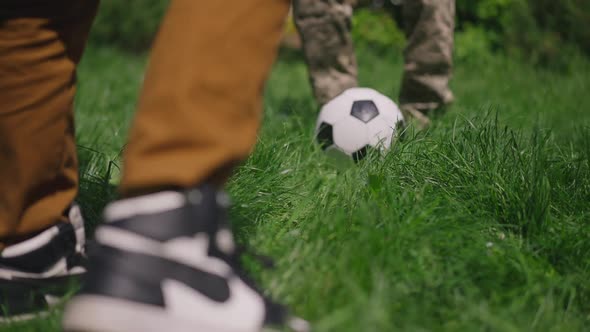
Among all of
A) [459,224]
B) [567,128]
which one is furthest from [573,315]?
[567,128]

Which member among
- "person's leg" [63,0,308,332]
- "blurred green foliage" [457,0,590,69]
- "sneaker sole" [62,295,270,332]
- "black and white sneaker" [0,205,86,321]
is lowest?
"blurred green foliage" [457,0,590,69]

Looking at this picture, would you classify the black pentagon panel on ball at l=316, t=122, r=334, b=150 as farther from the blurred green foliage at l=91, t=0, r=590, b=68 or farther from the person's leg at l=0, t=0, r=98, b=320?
the blurred green foliage at l=91, t=0, r=590, b=68


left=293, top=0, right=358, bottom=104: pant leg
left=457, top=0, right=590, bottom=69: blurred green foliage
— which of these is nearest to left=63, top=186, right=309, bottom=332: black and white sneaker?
left=293, top=0, right=358, bottom=104: pant leg

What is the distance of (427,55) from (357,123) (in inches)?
35.6

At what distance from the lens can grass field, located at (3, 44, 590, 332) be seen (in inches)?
50.5

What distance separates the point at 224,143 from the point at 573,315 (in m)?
0.91

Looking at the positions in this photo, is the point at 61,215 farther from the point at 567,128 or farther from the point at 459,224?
the point at 567,128

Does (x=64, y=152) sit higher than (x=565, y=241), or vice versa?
(x=64, y=152)

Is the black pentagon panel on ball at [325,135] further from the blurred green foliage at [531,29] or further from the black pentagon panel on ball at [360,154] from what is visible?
the blurred green foliage at [531,29]

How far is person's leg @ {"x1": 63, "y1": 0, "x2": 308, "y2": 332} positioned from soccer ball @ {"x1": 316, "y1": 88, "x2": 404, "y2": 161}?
1.29 metres

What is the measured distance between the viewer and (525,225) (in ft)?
5.54

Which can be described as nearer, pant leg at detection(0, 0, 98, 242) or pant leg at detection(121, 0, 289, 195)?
pant leg at detection(121, 0, 289, 195)

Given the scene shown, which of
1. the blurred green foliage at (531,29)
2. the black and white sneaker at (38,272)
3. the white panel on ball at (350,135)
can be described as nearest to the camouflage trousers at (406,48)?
the white panel on ball at (350,135)

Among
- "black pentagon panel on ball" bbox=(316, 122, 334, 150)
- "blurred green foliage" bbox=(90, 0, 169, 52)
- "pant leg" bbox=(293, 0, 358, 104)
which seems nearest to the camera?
"black pentagon panel on ball" bbox=(316, 122, 334, 150)
